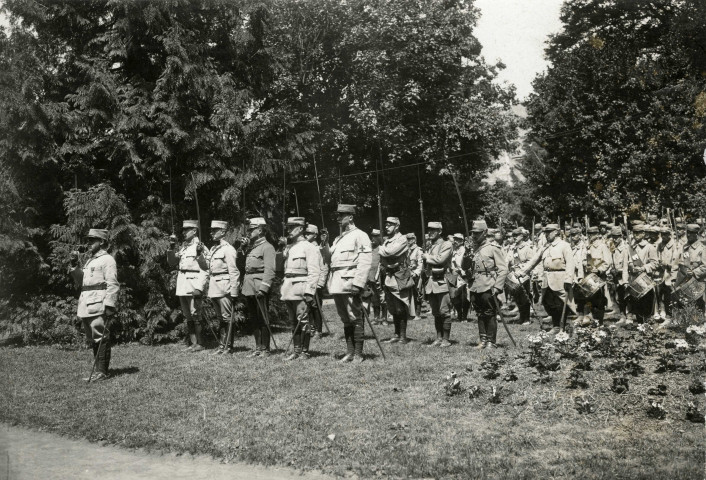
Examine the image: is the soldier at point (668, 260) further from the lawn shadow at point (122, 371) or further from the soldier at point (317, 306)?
the lawn shadow at point (122, 371)

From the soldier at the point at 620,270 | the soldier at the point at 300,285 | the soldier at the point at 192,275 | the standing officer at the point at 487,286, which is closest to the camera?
the soldier at the point at 300,285

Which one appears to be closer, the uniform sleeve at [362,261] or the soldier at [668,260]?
the uniform sleeve at [362,261]

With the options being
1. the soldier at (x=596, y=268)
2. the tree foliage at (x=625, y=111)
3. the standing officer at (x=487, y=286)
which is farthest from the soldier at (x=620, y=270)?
the tree foliage at (x=625, y=111)

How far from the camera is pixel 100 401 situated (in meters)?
7.68

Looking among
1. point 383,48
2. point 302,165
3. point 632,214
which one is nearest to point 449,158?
point 383,48

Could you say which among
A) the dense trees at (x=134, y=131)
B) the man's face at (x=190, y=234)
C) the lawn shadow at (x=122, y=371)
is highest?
the dense trees at (x=134, y=131)

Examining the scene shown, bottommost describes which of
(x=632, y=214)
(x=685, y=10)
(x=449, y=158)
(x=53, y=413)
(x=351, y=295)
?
(x=53, y=413)

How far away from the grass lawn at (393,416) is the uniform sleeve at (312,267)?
3.84 feet

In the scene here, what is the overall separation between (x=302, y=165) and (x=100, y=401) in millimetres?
8416

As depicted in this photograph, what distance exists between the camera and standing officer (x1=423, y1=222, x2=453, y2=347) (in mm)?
11141

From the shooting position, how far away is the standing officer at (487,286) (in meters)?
Answer: 10.2

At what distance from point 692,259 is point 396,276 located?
5274 mm

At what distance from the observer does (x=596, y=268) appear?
41.8 ft

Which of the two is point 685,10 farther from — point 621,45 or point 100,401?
point 100,401
